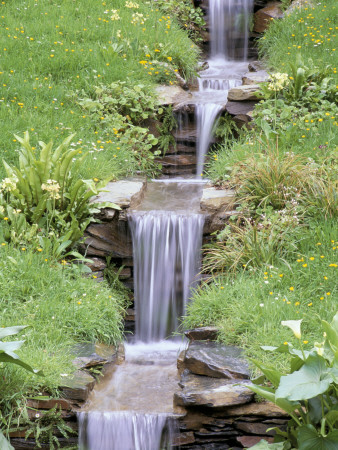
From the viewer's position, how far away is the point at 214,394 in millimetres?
4328

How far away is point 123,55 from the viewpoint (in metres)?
9.36

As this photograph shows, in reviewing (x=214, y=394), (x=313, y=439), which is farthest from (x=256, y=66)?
(x=313, y=439)

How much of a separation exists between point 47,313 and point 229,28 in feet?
28.4

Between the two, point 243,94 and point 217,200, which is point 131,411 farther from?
point 243,94

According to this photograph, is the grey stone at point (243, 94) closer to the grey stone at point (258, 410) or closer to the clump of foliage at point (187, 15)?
the clump of foliage at point (187, 15)

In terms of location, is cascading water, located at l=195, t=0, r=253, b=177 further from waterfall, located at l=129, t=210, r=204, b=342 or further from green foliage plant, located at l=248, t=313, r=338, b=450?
green foliage plant, located at l=248, t=313, r=338, b=450

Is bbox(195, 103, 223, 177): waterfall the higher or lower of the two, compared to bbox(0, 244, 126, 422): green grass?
higher

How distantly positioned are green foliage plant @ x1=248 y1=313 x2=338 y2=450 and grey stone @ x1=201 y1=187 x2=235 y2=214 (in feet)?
8.90

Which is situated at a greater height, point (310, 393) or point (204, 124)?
point (204, 124)

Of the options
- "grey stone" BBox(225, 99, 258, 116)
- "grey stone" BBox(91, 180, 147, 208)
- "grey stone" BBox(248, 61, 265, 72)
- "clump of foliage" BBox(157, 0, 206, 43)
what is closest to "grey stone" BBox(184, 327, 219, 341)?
"grey stone" BBox(91, 180, 147, 208)

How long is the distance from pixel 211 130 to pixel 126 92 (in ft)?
4.21

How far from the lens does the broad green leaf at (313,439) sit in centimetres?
348

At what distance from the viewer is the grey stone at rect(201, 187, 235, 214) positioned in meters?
6.45

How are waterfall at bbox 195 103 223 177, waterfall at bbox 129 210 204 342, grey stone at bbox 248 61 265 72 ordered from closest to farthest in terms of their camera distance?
waterfall at bbox 129 210 204 342
waterfall at bbox 195 103 223 177
grey stone at bbox 248 61 265 72
